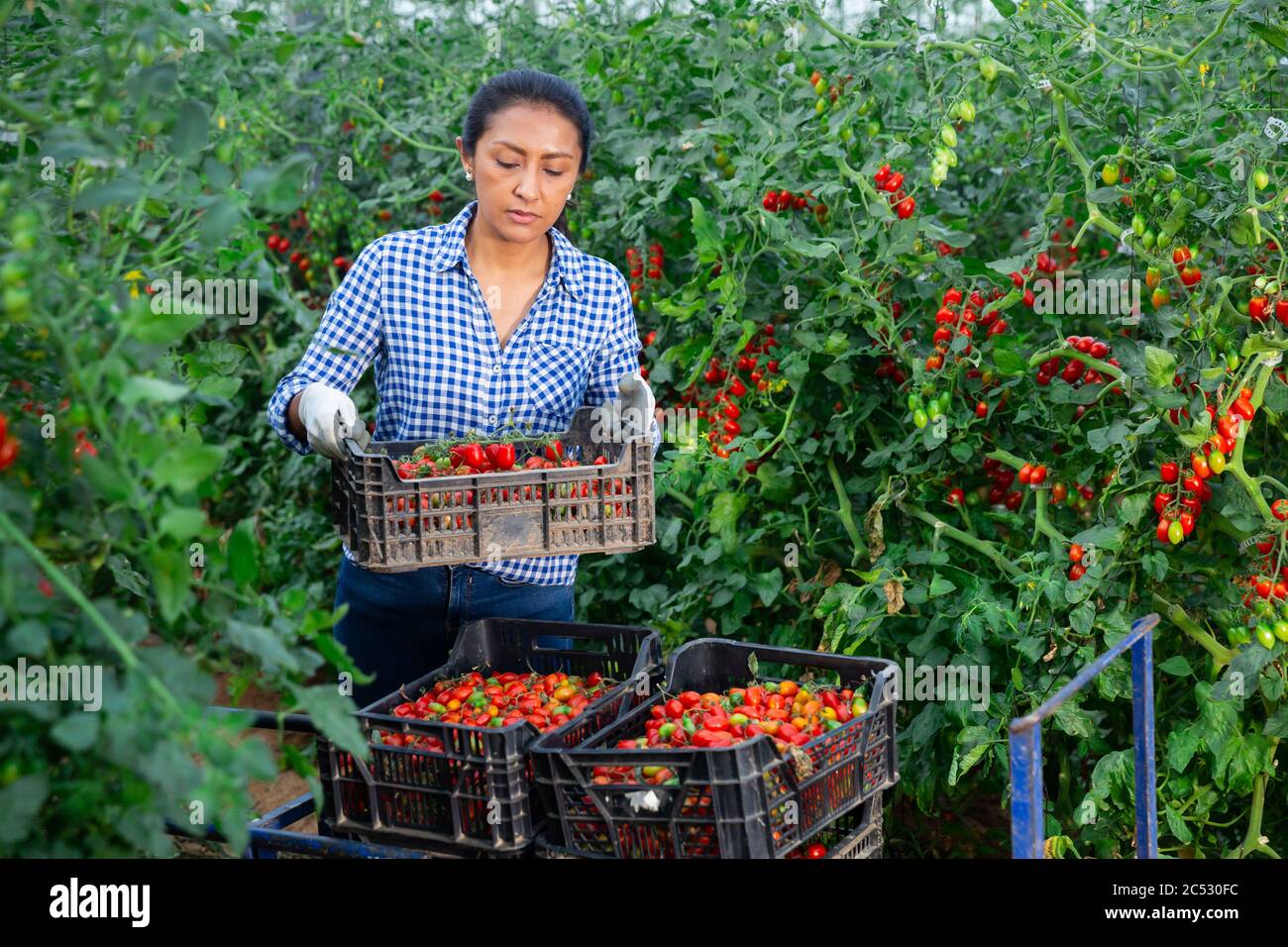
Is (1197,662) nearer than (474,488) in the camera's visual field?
No

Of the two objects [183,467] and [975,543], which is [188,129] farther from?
[975,543]

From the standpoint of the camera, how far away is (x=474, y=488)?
2.07 meters

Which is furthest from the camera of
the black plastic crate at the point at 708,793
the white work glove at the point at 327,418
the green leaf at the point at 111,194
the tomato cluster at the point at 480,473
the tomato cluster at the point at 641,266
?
the tomato cluster at the point at 641,266

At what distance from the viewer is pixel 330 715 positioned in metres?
1.45

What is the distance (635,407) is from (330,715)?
1125 mm

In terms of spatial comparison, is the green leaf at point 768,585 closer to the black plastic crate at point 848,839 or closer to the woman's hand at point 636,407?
the woman's hand at point 636,407

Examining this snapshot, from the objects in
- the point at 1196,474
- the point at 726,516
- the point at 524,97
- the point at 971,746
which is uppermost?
the point at 524,97

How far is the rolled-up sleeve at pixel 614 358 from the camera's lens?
2672 mm

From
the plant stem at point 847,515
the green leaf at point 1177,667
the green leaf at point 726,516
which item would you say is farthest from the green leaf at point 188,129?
the green leaf at point 1177,667

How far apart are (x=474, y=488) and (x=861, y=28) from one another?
171cm

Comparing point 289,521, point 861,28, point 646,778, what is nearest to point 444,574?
point 646,778

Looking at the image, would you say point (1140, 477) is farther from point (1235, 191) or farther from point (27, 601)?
point (27, 601)

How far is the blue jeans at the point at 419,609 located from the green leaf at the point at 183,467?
3.93 feet

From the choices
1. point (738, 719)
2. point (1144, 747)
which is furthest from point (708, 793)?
point (1144, 747)
